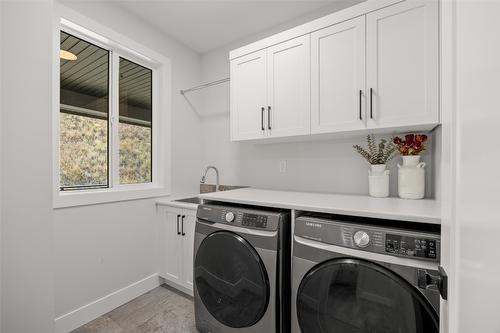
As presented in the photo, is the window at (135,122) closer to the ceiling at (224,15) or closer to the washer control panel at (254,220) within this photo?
the ceiling at (224,15)

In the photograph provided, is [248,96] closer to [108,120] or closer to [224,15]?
[224,15]

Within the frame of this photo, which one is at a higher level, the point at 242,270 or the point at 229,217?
the point at 229,217

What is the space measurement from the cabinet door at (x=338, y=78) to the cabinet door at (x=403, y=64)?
61 millimetres

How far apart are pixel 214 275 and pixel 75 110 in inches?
70.0

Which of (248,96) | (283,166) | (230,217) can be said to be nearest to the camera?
(230,217)

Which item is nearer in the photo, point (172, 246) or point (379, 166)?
point (379, 166)

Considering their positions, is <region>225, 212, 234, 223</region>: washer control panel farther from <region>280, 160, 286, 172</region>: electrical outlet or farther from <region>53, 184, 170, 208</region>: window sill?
<region>53, 184, 170, 208</region>: window sill

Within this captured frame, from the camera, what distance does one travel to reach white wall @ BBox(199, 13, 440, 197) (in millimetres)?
1924

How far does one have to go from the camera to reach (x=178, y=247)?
219 centimetres

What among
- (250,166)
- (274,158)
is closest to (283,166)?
(274,158)

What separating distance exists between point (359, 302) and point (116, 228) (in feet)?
6.52
